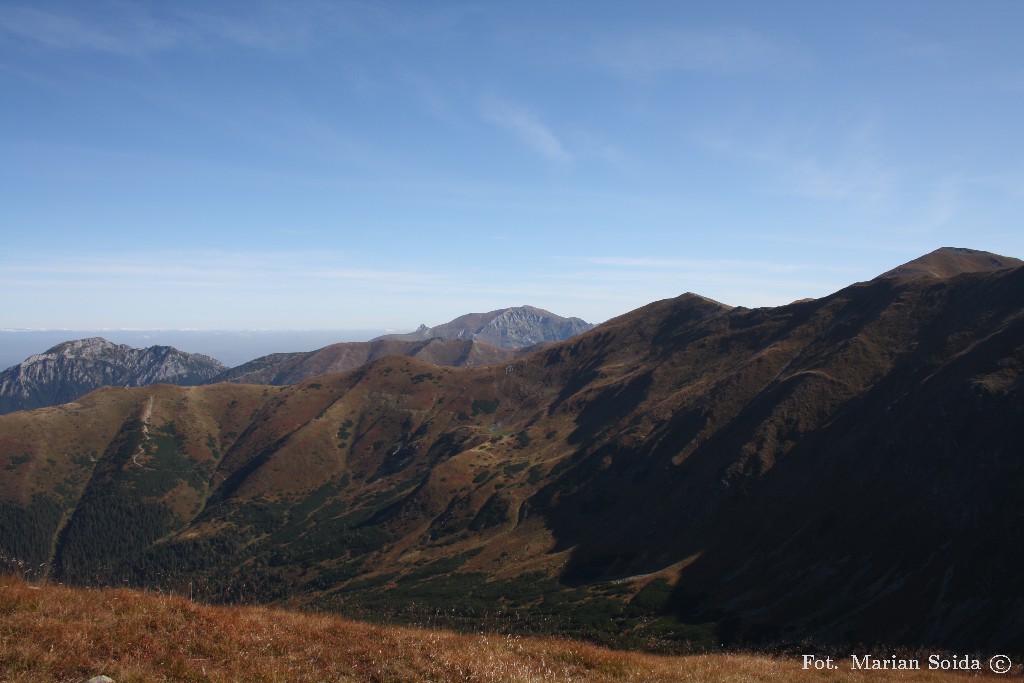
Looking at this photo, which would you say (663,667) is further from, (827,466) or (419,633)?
(827,466)

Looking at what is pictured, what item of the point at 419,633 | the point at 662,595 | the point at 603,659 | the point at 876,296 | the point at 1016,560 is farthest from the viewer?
the point at 876,296

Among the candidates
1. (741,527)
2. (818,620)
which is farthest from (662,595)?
(818,620)

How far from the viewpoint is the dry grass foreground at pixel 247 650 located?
1658cm

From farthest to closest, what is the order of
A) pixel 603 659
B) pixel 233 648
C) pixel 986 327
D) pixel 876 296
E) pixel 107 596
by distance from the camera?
1. pixel 876 296
2. pixel 986 327
3. pixel 603 659
4. pixel 107 596
5. pixel 233 648

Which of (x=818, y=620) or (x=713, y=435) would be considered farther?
(x=713, y=435)

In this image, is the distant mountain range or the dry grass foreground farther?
the distant mountain range

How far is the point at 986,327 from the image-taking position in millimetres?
138625

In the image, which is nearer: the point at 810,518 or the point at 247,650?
the point at 247,650

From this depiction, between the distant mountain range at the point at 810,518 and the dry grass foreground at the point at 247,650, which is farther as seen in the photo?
the distant mountain range at the point at 810,518

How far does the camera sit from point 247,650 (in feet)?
63.4

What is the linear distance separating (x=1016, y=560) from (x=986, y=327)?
89653 mm

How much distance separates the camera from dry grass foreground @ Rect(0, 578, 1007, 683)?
1658 centimetres

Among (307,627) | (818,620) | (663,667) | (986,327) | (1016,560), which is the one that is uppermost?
(986,327)

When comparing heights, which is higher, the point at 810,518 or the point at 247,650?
the point at 247,650
